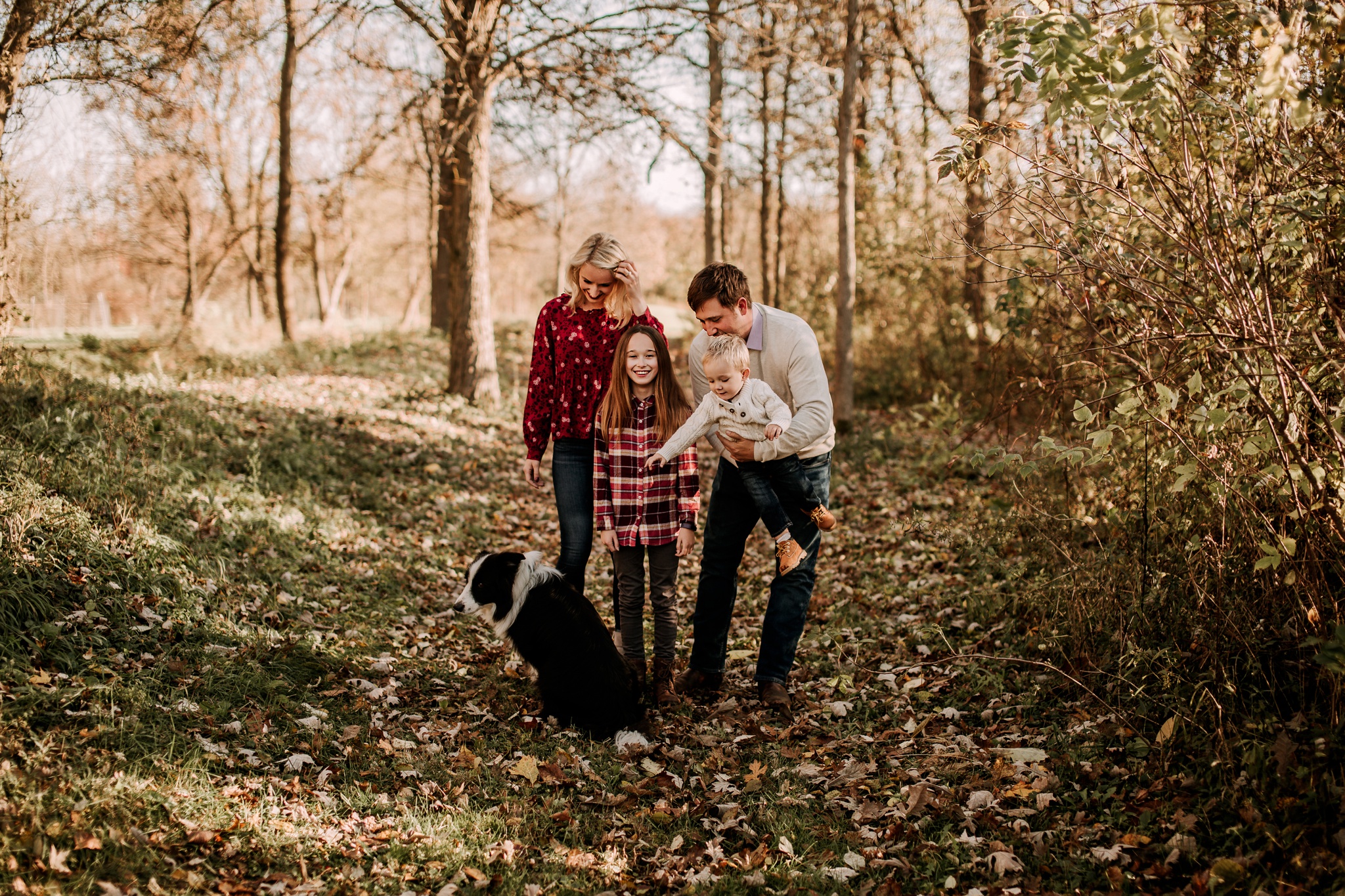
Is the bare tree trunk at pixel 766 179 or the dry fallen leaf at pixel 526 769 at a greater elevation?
the bare tree trunk at pixel 766 179

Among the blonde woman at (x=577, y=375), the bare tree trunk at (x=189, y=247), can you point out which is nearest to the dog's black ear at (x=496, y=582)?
the blonde woman at (x=577, y=375)

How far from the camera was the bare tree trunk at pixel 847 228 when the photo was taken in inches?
413

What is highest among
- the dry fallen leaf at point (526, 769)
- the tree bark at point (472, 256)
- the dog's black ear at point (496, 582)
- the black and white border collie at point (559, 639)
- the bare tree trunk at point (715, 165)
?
the bare tree trunk at point (715, 165)

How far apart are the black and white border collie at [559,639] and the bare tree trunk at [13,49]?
6295 mm

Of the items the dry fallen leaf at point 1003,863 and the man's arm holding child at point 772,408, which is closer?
the dry fallen leaf at point 1003,863

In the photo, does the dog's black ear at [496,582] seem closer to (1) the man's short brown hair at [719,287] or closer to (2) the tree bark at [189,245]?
(1) the man's short brown hair at [719,287]

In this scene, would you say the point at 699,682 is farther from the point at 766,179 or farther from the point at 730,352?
the point at 766,179

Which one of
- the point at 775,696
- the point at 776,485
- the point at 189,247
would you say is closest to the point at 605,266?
the point at 776,485

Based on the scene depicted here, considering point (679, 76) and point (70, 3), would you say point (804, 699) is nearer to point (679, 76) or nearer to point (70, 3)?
point (70, 3)

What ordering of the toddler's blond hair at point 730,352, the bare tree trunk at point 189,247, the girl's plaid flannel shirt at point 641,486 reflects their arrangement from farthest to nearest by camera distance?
the bare tree trunk at point 189,247 → the girl's plaid flannel shirt at point 641,486 → the toddler's blond hair at point 730,352

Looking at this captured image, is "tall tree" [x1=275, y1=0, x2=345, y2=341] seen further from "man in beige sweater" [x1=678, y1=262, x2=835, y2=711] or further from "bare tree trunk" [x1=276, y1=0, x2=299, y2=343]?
"man in beige sweater" [x1=678, y1=262, x2=835, y2=711]

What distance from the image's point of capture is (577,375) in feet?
16.0

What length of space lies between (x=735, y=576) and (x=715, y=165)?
39.0ft

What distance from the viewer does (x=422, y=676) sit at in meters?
5.20
